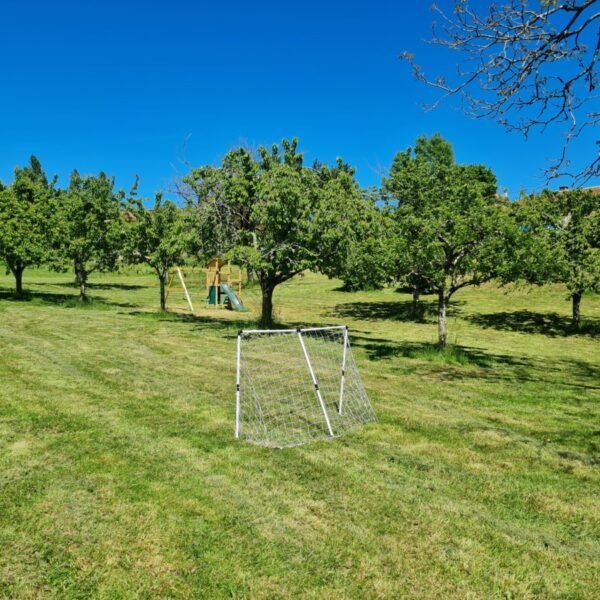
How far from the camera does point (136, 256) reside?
2686cm

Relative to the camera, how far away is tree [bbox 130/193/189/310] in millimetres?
25297

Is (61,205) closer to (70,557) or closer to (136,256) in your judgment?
(136,256)

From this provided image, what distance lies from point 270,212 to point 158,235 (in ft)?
31.2

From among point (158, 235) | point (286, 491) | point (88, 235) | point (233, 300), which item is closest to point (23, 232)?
point (88, 235)

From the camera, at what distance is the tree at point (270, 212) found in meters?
18.6

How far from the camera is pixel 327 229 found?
62.0 feet

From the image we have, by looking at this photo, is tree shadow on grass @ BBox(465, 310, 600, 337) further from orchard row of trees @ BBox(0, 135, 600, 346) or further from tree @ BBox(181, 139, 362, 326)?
tree @ BBox(181, 139, 362, 326)

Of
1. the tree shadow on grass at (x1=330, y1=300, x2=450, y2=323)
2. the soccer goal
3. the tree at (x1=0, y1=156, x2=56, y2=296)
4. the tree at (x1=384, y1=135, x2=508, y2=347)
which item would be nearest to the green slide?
the tree shadow on grass at (x1=330, y1=300, x2=450, y2=323)

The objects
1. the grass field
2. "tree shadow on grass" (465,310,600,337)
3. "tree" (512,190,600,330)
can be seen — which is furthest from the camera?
"tree shadow on grass" (465,310,600,337)

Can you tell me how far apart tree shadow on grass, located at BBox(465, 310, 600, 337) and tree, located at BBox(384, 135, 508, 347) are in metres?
12.8

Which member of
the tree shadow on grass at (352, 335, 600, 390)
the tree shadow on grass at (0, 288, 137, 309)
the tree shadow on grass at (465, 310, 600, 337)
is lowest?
the tree shadow on grass at (352, 335, 600, 390)

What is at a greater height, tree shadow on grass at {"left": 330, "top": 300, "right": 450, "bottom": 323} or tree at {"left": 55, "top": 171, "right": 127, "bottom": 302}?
tree at {"left": 55, "top": 171, "right": 127, "bottom": 302}

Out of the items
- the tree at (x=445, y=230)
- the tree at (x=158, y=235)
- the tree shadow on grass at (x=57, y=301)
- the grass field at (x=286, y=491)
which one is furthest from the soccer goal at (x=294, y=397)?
the tree shadow on grass at (x=57, y=301)

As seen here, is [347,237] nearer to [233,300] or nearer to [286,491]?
[286,491]
